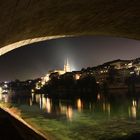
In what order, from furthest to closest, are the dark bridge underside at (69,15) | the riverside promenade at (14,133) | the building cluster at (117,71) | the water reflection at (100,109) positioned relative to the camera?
the building cluster at (117,71) → the water reflection at (100,109) → the riverside promenade at (14,133) → the dark bridge underside at (69,15)

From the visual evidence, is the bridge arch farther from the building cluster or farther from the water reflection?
the building cluster

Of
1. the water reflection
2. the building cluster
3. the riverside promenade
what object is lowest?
the water reflection

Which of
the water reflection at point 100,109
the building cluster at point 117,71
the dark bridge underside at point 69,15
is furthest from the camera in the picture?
the building cluster at point 117,71

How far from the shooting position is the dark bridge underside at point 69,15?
4.16 m

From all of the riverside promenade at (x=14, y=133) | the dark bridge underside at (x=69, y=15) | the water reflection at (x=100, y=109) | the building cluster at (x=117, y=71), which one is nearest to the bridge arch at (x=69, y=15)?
the dark bridge underside at (x=69, y=15)

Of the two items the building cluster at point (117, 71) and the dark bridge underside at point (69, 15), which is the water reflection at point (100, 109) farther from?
the building cluster at point (117, 71)

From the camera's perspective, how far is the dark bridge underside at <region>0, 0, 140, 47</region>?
4.16 metres

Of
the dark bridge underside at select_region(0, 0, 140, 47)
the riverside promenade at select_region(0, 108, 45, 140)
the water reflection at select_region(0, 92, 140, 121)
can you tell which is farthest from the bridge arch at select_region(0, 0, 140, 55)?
the water reflection at select_region(0, 92, 140, 121)

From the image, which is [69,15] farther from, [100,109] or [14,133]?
[100,109]

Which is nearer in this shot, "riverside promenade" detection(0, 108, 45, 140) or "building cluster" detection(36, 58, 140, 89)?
"riverside promenade" detection(0, 108, 45, 140)

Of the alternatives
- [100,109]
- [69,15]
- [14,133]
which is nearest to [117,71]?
[100,109]

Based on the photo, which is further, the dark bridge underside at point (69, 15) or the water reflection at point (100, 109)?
the water reflection at point (100, 109)

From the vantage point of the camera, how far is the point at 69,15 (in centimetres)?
568

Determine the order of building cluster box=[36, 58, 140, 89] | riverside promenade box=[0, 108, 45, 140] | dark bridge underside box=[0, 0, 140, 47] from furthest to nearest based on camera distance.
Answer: building cluster box=[36, 58, 140, 89]
riverside promenade box=[0, 108, 45, 140]
dark bridge underside box=[0, 0, 140, 47]
